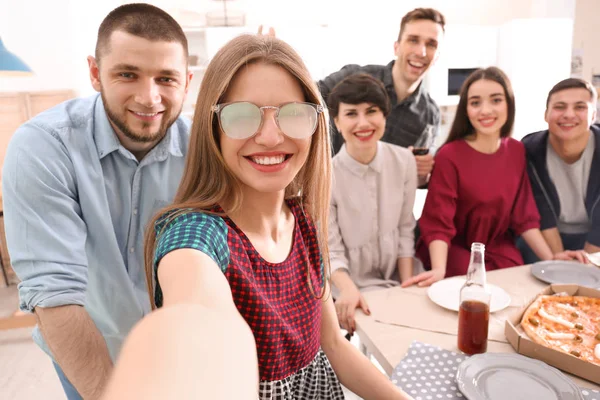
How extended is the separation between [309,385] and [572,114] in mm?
1909

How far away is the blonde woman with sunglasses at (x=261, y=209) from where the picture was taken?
0.90 meters

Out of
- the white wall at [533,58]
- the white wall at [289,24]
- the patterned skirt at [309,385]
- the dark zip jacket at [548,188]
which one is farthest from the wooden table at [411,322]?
the white wall at [533,58]

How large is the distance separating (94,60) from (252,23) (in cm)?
424

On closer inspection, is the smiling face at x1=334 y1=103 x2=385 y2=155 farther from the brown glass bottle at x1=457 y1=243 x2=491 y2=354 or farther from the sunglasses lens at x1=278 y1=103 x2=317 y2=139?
the sunglasses lens at x1=278 y1=103 x2=317 y2=139

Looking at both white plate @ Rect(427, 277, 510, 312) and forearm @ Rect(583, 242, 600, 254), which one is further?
forearm @ Rect(583, 242, 600, 254)

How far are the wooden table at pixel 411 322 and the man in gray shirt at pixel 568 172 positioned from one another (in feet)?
2.75

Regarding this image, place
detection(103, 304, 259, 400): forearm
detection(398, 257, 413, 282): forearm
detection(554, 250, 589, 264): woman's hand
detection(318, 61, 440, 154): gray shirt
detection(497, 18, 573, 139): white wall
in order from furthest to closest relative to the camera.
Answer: detection(497, 18, 573, 139): white wall
detection(318, 61, 440, 154): gray shirt
detection(398, 257, 413, 282): forearm
detection(554, 250, 589, 264): woman's hand
detection(103, 304, 259, 400): forearm

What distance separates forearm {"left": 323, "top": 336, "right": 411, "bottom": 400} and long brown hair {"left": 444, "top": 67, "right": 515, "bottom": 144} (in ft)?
4.74

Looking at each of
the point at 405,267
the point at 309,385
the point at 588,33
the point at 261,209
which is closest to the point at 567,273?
the point at 405,267

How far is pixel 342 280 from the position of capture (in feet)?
5.75

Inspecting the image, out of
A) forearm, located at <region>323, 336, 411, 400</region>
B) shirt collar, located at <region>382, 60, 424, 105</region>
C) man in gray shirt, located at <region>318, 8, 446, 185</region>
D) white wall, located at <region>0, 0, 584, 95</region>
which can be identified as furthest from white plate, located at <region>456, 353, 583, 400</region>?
white wall, located at <region>0, 0, 584, 95</region>

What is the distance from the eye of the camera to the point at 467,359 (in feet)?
3.56

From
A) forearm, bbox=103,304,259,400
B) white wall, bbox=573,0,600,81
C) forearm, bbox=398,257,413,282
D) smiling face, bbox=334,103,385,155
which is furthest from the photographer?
white wall, bbox=573,0,600,81

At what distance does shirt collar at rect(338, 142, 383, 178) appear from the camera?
2.02 meters
